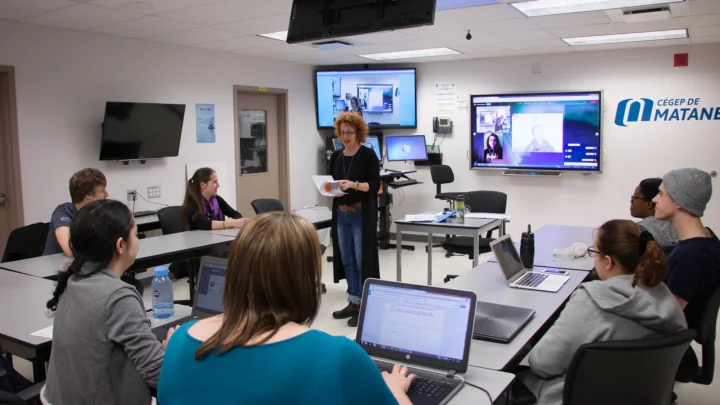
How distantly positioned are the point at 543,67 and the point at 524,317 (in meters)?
5.33

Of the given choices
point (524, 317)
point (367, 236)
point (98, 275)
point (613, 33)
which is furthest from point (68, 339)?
point (613, 33)

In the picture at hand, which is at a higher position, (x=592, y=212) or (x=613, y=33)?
(x=613, y=33)

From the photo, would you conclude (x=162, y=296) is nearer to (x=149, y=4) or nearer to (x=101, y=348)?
(x=101, y=348)

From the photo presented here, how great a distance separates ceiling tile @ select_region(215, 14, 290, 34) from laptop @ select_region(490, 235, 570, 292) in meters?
2.65

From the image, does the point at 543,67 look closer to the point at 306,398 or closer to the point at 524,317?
the point at 524,317

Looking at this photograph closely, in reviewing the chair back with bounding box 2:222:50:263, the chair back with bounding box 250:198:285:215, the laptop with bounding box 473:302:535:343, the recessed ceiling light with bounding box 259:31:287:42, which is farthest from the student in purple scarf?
the laptop with bounding box 473:302:535:343

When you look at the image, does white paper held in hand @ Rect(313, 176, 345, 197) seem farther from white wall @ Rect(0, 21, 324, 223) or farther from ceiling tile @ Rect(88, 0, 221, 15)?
white wall @ Rect(0, 21, 324, 223)

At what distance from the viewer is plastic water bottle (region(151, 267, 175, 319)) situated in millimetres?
2447

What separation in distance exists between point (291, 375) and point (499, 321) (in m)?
1.37

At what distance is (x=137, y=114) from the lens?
5.39 m

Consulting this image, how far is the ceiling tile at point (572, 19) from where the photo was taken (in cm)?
471

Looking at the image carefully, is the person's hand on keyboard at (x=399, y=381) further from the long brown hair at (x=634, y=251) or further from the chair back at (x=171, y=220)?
the chair back at (x=171, y=220)

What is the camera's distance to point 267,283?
115 centimetres

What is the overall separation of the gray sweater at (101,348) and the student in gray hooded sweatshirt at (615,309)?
4.23ft
